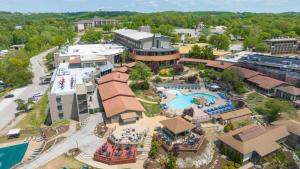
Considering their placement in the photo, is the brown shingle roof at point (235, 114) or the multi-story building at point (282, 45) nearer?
the brown shingle roof at point (235, 114)

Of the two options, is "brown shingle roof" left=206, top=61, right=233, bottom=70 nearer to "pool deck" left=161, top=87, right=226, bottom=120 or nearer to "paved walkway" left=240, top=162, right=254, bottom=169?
"pool deck" left=161, top=87, right=226, bottom=120

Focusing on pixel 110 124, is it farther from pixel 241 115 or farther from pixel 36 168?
pixel 241 115

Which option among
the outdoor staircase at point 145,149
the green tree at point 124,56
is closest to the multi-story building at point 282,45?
the green tree at point 124,56

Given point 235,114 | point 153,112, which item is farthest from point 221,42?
point 153,112

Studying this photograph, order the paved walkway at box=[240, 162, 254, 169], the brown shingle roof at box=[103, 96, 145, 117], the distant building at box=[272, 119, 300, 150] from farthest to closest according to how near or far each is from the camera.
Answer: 1. the brown shingle roof at box=[103, 96, 145, 117]
2. the distant building at box=[272, 119, 300, 150]
3. the paved walkway at box=[240, 162, 254, 169]

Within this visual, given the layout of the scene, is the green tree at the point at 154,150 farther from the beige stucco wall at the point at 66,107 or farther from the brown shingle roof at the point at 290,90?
the brown shingle roof at the point at 290,90

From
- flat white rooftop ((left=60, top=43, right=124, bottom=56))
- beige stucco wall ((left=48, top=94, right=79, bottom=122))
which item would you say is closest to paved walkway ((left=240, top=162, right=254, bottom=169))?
beige stucco wall ((left=48, top=94, right=79, bottom=122))

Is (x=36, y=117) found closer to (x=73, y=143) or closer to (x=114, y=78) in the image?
(x=73, y=143)
